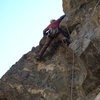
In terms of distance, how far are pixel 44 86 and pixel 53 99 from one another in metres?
0.86

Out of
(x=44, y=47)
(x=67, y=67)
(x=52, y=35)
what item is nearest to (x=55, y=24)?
(x=52, y=35)

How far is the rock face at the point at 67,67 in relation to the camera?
877 cm

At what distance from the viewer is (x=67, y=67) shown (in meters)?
10.2

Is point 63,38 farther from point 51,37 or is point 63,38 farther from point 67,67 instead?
point 67,67

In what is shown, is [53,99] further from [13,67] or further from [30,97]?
[13,67]

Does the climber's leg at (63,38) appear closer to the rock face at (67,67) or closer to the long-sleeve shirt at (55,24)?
the rock face at (67,67)

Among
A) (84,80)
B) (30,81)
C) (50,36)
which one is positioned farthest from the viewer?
(50,36)

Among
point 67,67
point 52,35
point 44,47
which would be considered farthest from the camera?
point 44,47

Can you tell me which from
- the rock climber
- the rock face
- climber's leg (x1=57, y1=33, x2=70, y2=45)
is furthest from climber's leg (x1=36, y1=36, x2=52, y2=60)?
climber's leg (x1=57, y1=33, x2=70, y2=45)

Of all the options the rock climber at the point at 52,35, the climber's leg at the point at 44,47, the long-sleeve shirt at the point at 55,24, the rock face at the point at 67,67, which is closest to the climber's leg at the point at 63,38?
the rock climber at the point at 52,35

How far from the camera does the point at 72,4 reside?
12.4m

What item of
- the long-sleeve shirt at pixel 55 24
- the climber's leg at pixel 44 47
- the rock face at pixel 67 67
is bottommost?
the rock face at pixel 67 67

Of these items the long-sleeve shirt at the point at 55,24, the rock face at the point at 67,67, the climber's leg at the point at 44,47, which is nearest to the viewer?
the rock face at the point at 67,67

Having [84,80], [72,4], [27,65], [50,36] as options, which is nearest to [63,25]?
[50,36]
